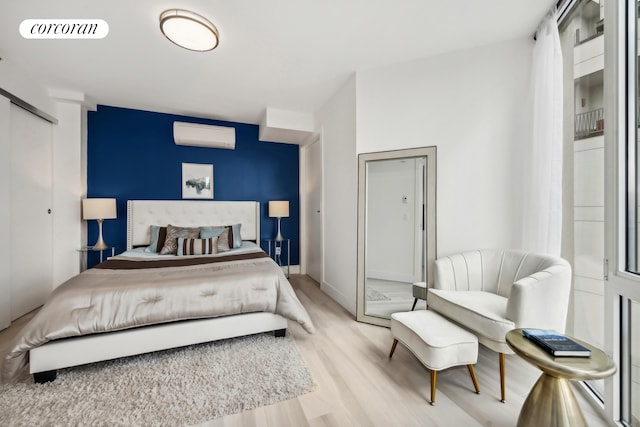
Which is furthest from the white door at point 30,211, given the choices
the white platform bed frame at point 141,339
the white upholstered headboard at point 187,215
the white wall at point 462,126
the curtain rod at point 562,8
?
the curtain rod at point 562,8

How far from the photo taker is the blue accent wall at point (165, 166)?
355 centimetres

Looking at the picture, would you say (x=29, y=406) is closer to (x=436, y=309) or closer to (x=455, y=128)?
(x=436, y=309)

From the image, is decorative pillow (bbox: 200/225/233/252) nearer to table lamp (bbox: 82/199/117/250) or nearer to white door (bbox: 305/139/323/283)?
table lamp (bbox: 82/199/117/250)

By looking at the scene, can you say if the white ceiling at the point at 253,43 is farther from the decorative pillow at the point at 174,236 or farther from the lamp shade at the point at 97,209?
the decorative pillow at the point at 174,236

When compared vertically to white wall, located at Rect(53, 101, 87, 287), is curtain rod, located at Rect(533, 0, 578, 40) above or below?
above

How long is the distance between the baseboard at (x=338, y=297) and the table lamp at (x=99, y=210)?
9.87ft

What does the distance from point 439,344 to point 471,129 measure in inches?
76.2

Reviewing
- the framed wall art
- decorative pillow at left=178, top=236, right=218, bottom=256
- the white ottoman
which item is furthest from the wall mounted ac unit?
the white ottoman

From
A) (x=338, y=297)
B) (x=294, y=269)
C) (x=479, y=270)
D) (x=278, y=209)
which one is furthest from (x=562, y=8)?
(x=294, y=269)

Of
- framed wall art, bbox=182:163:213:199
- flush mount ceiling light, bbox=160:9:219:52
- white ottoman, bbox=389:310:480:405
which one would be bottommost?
white ottoman, bbox=389:310:480:405

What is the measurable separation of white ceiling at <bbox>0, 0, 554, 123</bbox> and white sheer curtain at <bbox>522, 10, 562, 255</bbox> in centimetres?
34

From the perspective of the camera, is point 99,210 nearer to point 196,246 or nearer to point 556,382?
point 196,246

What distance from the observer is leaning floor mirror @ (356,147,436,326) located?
8.36 feet

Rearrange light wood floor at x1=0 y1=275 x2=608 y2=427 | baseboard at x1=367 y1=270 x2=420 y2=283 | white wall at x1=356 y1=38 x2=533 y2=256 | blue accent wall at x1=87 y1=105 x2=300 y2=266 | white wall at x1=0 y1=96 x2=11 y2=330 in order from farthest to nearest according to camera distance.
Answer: blue accent wall at x1=87 y1=105 x2=300 y2=266
baseboard at x1=367 y1=270 x2=420 y2=283
white wall at x1=0 y1=96 x2=11 y2=330
white wall at x1=356 y1=38 x2=533 y2=256
light wood floor at x1=0 y1=275 x2=608 y2=427
